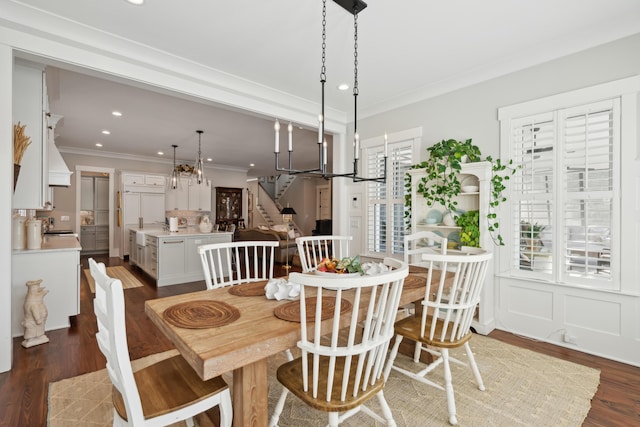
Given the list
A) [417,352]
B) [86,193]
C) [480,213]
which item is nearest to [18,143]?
[417,352]

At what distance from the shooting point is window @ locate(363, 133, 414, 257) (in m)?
4.13

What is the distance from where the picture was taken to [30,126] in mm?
2828

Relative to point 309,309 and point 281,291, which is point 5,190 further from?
point 309,309

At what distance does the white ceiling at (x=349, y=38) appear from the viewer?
7.53 ft

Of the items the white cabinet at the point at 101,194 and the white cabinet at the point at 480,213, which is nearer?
the white cabinet at the point at 480,213

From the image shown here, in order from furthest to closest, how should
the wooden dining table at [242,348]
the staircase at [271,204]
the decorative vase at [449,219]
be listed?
the staircase at [271,204] → the decorative vase at [449,219] → the wooden dining table at [242,348]

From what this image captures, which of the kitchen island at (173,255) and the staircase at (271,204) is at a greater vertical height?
the staircase at (271,204)

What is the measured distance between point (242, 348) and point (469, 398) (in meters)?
1.70

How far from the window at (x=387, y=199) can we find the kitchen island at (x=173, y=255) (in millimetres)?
2878

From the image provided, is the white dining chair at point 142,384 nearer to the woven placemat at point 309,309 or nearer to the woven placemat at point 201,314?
the woven placemat at point 201,314

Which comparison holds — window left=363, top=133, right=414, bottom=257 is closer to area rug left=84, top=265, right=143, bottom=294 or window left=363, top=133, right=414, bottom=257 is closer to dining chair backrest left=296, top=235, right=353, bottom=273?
dining chair backrest left=296, top=235, right=353, bottom=273

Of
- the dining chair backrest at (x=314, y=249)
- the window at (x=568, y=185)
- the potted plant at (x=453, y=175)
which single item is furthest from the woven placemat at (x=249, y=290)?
the window at (x=568, y=185)

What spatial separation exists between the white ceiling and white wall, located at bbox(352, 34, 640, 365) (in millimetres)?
121

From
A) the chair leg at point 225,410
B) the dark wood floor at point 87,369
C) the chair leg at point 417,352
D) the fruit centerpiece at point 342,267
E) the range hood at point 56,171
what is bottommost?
the dark wood floor at point 87,369
